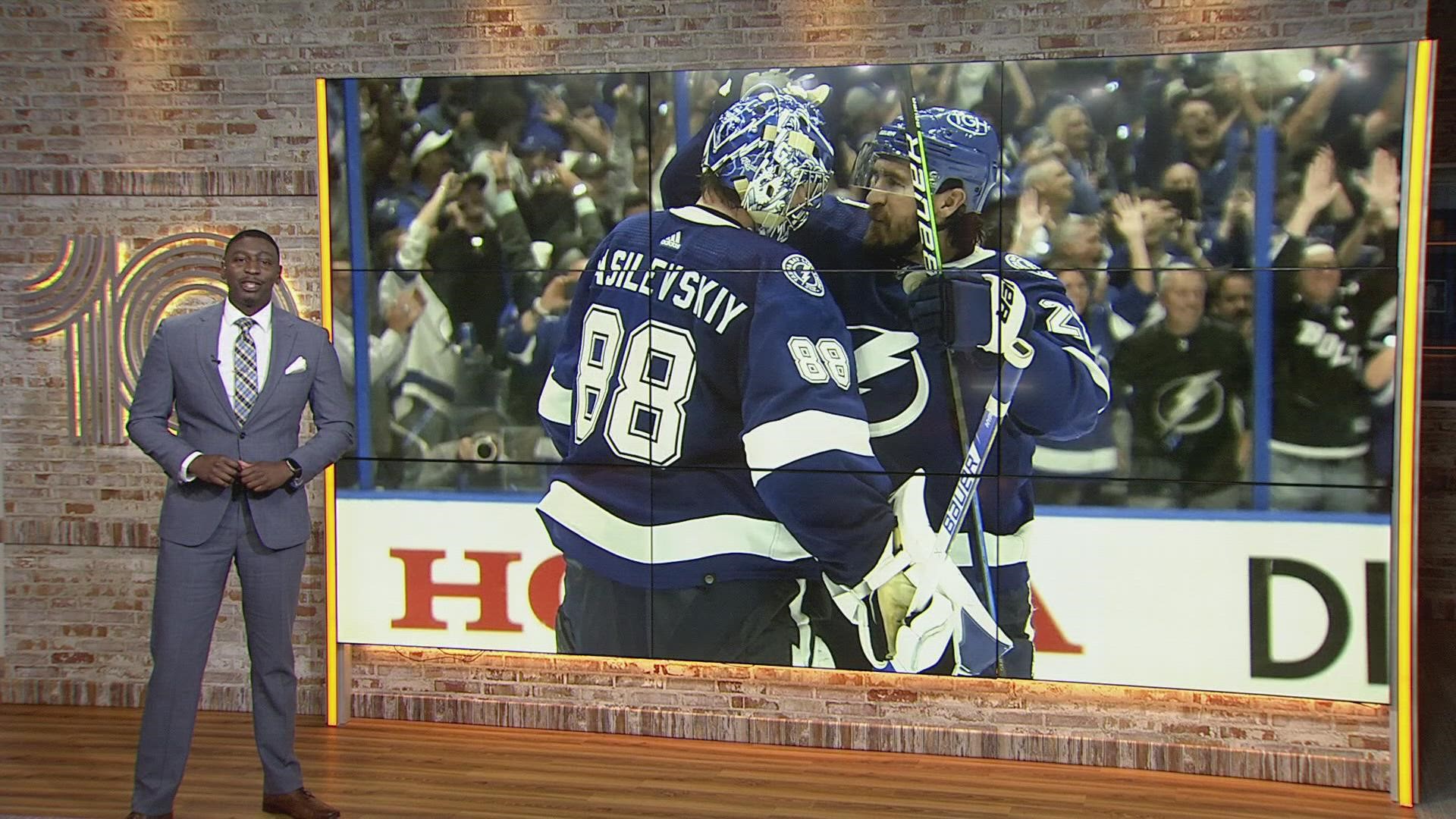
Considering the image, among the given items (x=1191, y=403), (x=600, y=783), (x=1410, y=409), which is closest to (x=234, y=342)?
(x=600, y=783)

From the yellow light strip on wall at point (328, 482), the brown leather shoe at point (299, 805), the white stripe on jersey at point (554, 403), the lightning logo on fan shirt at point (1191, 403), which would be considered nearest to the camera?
the brown leather shoe at point (299, 805)

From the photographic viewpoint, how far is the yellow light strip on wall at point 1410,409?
4.47m

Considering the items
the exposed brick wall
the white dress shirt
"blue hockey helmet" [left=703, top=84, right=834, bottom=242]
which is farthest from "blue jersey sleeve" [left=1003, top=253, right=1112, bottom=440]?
the white dress shirt

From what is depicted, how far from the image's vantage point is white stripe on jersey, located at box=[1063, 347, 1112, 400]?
477 centimetres

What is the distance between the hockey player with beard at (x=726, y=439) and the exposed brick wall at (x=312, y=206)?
13.7 inches

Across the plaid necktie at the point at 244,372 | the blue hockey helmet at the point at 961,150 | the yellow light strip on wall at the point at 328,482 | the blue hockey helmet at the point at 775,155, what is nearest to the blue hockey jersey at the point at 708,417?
the blue hockey helmet at the point at 775,155

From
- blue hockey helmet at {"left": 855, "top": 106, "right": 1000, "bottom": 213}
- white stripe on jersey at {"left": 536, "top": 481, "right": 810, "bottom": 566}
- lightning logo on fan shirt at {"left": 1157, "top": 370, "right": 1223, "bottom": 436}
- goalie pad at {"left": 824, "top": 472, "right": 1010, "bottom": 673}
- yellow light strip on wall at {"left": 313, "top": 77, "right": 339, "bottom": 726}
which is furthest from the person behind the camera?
yellow light strip on wall at {"left": 313, "top": 77, "right": 339, "bottom": 726}

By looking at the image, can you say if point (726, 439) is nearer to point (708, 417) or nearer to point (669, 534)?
point (708, 417)

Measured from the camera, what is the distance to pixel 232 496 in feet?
14.1

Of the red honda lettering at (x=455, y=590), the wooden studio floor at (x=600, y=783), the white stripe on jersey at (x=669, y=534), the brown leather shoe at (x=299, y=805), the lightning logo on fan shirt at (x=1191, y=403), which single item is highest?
the lightning logo on fan shirt at (x=1191, y=403)

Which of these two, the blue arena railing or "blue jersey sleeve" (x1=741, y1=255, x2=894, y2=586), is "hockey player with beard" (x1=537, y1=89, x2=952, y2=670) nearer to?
"blue jersey sleeve" (x1=741, y1=255, x2=894, y2=586)

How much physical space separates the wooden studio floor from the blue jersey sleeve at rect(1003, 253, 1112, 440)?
3.80 ft

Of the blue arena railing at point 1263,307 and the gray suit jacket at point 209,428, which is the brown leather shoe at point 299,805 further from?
the blue arena railing at point 1263,307

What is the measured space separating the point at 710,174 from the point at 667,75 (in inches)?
14.2
